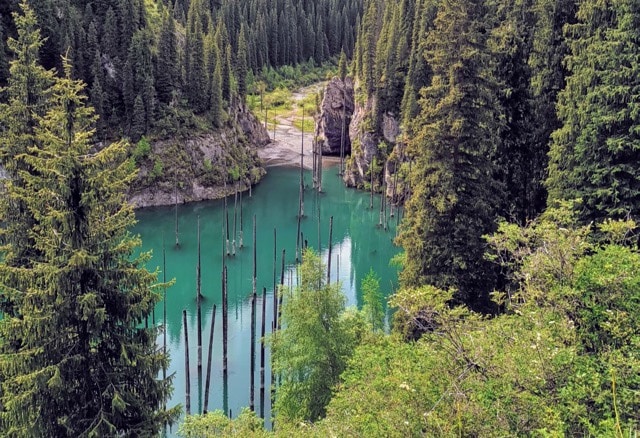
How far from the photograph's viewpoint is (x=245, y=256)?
61.9 m

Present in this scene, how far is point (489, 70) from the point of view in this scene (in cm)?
2352

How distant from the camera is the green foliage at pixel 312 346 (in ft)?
78.7

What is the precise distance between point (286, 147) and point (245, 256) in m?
53.3

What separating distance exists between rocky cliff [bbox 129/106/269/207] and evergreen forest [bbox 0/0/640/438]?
49465 millimetres

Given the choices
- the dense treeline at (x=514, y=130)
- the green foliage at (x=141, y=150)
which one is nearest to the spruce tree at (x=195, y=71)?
the green foliage at (x=141, y=150)

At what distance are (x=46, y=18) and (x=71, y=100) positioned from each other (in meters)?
68.0

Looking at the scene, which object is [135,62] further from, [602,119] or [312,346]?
[602,119]

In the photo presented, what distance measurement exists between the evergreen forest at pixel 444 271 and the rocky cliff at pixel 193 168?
162 feet

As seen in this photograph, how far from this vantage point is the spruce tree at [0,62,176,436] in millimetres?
14508

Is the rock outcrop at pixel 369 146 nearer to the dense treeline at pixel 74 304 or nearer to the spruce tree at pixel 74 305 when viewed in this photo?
the dense treeline at pixel 74 304

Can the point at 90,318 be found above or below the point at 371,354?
above

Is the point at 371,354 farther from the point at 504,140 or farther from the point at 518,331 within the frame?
the point at 504,140

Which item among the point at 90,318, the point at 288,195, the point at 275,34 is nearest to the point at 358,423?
the point at 90,318

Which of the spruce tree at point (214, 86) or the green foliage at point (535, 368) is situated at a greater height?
the green foliage at point (535, 368)
